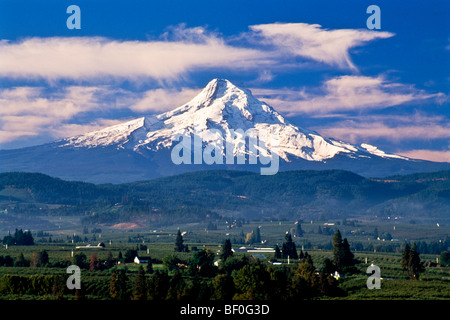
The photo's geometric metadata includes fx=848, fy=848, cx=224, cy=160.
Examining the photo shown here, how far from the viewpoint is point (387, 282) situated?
116 meters

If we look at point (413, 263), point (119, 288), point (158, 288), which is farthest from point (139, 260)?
point (158, 288)

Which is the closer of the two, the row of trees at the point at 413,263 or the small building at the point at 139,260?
the row of trees at the point at 413,263

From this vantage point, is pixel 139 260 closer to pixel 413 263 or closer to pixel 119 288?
pixel 119 288

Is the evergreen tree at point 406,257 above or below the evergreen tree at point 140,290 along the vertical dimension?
above

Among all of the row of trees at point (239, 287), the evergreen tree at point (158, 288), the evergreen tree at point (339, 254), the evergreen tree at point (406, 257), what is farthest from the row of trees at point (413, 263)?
the evergreen tree at point (158, 288)

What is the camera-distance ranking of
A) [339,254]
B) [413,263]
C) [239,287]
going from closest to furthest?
[239,287] < [413,263] < [339,254]

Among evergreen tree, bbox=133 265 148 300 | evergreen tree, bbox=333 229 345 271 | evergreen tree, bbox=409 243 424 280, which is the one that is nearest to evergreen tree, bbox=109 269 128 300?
evergreen tree, bbox=133 265 148 300

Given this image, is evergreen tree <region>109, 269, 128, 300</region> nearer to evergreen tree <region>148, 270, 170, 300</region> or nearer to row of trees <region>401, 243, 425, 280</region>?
evergreen tree <region>148, 270, 170, 300</region>

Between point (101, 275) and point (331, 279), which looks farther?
point (101, 275)

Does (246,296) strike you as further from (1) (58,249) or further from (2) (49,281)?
(1) (58,249)

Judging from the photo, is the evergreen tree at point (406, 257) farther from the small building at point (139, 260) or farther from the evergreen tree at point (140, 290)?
the small building at point (139, 260)
